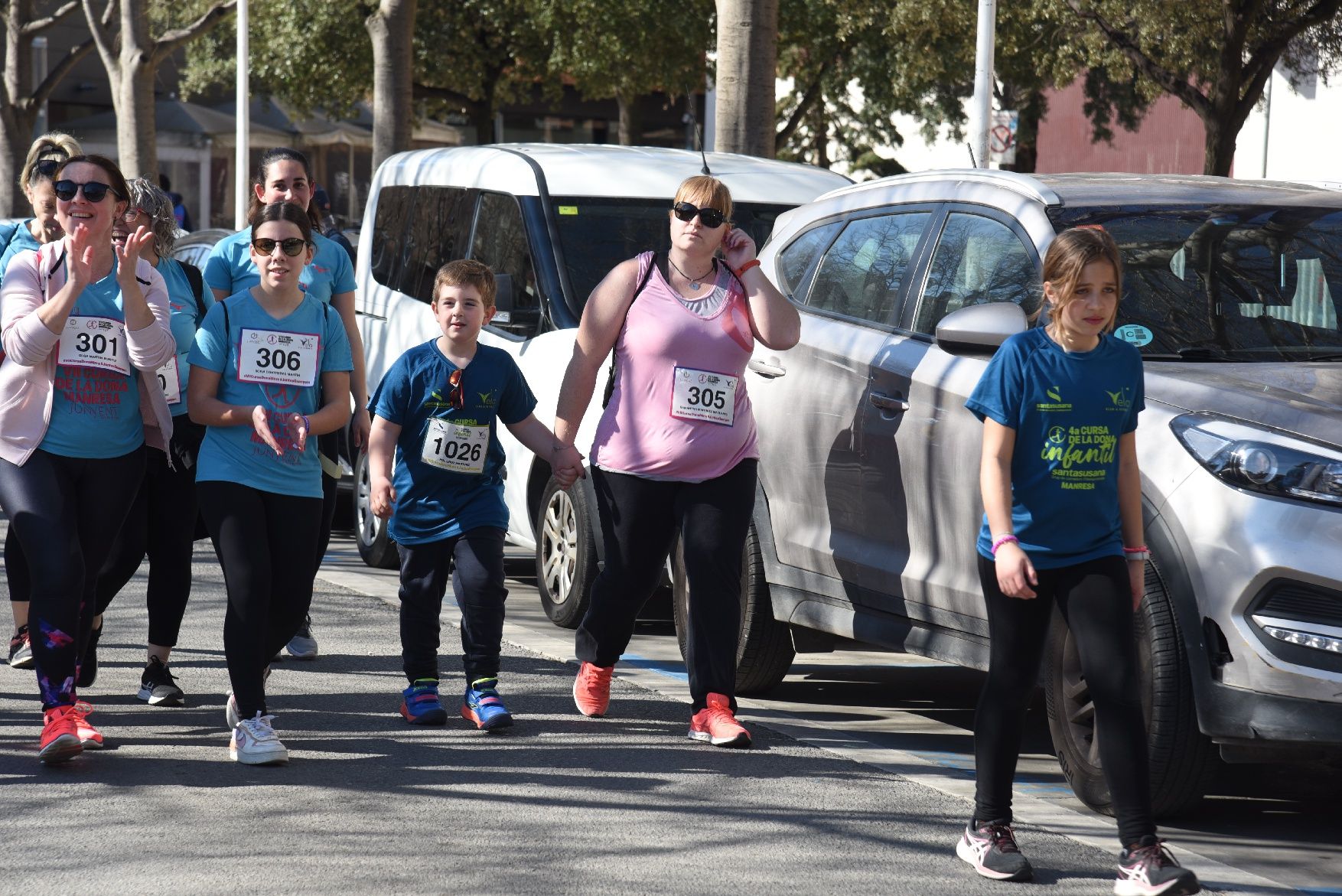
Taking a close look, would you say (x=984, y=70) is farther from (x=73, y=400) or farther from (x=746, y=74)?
(x=73, y=400)

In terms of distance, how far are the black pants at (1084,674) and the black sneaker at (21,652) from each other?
3818 mm

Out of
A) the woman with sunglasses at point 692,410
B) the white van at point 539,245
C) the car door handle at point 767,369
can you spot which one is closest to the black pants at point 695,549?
the woman with sunglasses at point 692,410

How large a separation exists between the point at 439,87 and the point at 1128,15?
1613 centimetres

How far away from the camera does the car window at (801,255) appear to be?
7.02 meters

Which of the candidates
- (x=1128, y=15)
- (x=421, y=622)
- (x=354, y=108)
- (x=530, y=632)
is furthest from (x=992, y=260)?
(x=354, y=108)

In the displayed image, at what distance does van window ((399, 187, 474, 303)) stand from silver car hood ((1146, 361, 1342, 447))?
15.8ft

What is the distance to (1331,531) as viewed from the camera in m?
4.75

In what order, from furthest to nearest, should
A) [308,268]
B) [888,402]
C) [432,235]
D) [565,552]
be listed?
[432,235], [565,552], [308,268], [888,402]

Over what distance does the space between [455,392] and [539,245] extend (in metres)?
2.64

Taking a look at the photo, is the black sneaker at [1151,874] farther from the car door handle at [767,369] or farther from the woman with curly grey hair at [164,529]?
the woman with curly grey hair at [164,529]

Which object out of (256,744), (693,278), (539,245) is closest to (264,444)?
(256,744)

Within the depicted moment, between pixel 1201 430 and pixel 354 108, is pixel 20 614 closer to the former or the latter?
pixel 1201 430

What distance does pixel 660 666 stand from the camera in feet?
25.4

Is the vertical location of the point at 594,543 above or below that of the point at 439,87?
below
